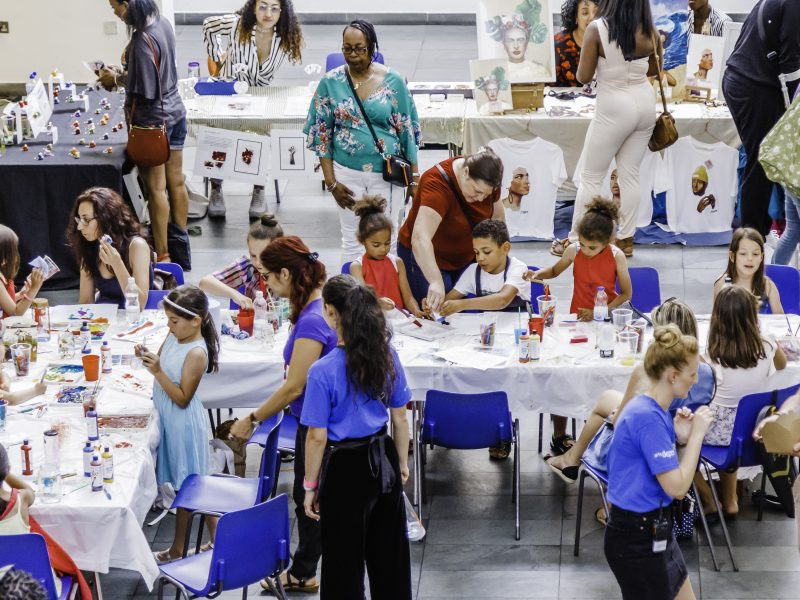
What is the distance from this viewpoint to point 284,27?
947cm

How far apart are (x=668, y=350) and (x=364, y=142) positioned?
12.2 feet

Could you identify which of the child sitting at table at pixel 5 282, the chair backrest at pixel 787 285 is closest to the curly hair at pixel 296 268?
the child sitting at table at pixel 5 282

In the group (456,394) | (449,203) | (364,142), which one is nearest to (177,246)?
(364,142)

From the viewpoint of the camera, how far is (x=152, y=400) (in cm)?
514

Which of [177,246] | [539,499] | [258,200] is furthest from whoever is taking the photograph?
[258,200]

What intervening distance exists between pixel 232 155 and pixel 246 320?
3.74 m

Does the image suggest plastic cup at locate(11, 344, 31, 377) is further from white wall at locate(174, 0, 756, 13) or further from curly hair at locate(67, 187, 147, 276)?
white wall at locate(174, 0, 756, 13)

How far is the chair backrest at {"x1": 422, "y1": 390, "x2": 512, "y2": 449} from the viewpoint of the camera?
17.1 feet

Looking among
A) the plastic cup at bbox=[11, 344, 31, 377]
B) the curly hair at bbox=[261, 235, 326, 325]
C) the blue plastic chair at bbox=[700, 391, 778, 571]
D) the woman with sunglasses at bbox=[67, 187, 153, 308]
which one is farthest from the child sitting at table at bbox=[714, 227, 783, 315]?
the plastic cup at bbox=[11, 344, 31, 377]

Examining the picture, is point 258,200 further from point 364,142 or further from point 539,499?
point 539,499

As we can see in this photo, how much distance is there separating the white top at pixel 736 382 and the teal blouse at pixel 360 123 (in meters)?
2.81

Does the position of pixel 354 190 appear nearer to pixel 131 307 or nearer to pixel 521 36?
pixel 131 307

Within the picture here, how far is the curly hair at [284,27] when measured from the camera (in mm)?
9406

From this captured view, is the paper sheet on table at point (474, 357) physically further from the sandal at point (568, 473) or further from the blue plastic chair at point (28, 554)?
the blue plastic chair at point (28, 554)
